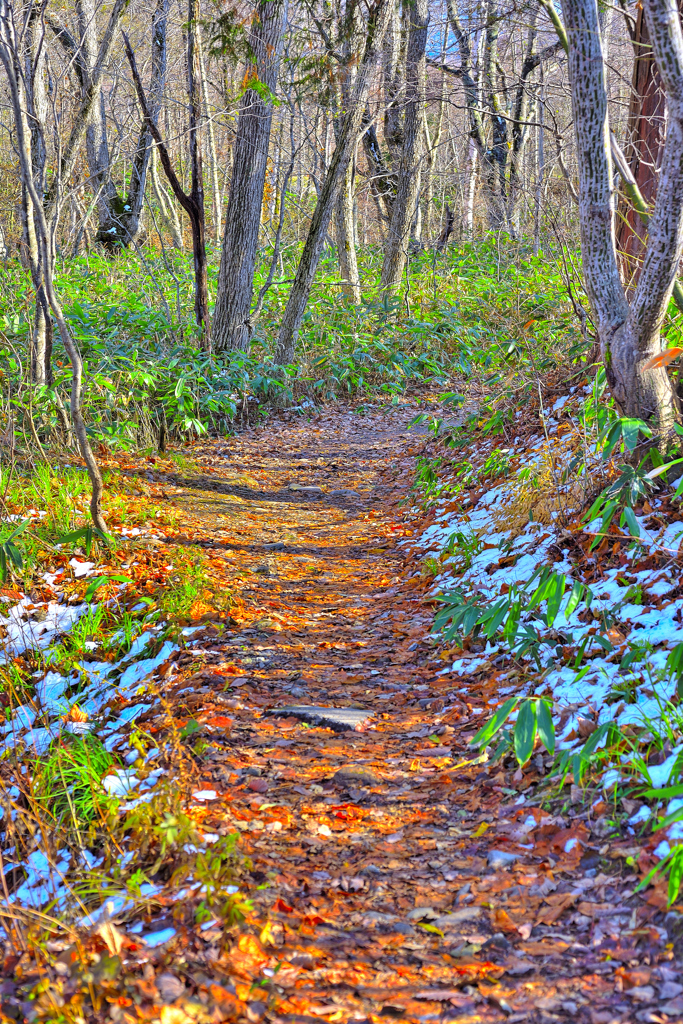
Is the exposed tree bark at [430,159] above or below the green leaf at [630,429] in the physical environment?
above

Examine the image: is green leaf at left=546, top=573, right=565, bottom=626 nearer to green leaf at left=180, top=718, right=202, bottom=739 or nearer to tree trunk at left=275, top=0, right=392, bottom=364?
green leaf at left=180, top=718, right=202, bottom=739

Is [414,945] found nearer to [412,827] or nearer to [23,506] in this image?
[412,827]

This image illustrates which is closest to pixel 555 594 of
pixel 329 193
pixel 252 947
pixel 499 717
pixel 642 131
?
pixel 499 717

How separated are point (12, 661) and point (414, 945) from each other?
Answer: 2.63 meters

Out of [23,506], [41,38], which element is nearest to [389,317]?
[41,38]

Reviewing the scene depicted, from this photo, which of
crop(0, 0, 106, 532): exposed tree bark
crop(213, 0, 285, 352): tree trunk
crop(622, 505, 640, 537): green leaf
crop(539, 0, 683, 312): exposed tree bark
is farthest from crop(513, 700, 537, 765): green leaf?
crop(213, 0, 285, 352): tree trunk

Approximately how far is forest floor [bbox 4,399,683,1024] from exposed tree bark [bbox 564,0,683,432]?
1.68 meters

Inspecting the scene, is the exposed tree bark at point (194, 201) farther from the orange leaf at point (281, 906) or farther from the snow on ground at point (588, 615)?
the orange leaf at point (281, 906)

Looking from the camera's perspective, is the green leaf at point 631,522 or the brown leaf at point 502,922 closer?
the brown leaf at point 502,922

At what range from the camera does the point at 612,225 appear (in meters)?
3.62

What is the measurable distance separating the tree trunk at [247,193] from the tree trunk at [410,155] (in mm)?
3200

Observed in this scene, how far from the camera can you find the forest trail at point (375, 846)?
69.8 inches

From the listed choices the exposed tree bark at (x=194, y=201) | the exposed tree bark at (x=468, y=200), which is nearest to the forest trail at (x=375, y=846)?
the exposed tree bark at (x=194, y=201)

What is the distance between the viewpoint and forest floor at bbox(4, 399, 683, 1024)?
1.74 meters
